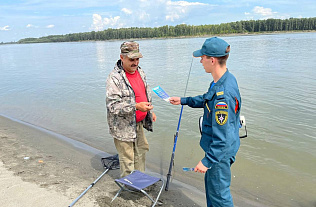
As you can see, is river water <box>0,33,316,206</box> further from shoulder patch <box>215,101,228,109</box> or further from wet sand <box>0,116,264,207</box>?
A: shoulder patch <box>215,101,228,109</box>

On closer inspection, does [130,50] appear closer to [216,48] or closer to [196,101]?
[196,101]

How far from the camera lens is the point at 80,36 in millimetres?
151625

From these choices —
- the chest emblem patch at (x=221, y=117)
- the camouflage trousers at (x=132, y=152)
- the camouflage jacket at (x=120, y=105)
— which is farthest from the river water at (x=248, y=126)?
the chest emblem patch at (x=221, y=117)

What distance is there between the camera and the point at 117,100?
3.30 m

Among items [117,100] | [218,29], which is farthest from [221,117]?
Result: [218,29]

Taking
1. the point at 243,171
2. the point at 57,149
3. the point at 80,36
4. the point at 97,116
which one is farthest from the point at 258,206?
the point at 80,36

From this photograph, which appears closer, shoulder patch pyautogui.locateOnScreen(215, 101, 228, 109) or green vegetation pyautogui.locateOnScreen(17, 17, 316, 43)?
shoulder patch pyautogui.locateOnScreen(215, 101, 228, 109)

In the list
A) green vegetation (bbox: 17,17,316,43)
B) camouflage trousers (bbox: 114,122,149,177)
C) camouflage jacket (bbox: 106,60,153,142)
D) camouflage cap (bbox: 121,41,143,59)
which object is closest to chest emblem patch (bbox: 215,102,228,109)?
camouflage jacket (bbox: 106,60,153,142)

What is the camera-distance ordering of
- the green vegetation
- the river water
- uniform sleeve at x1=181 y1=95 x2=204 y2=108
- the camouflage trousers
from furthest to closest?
the green vegetation → the river water → the camouflage trousers → uniform sleeve at x1=181 y1=95 x2=204 y2=108

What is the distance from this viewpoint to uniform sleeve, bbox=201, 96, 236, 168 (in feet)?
7.66

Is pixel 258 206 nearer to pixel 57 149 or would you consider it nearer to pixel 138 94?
pixel 138 94

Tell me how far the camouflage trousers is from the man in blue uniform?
126 centimetres

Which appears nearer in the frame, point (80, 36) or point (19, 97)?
point (19, 97)

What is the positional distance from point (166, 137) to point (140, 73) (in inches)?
133
